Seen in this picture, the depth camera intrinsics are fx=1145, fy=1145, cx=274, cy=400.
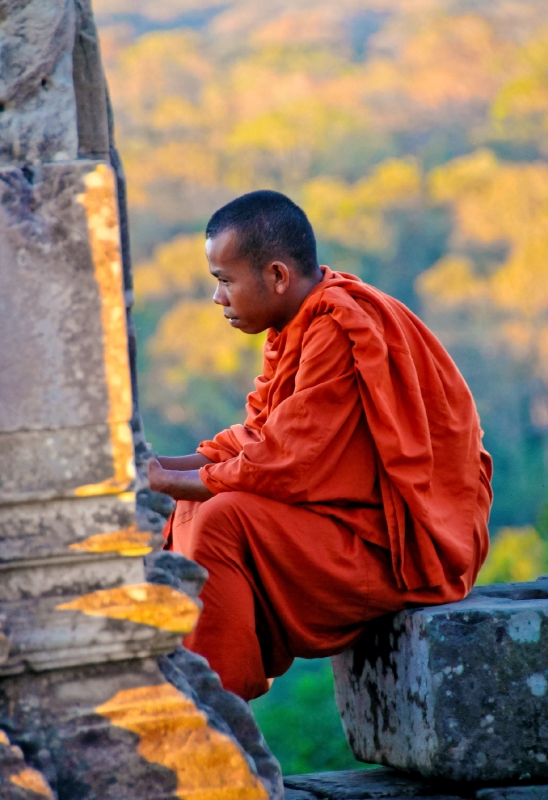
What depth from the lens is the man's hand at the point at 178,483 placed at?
2.74m

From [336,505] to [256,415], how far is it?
505 mm

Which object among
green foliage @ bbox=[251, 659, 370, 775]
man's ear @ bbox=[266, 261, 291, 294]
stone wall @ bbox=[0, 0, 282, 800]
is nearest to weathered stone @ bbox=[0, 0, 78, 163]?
stone wall @ bbox=[0, 0, 282, 800]

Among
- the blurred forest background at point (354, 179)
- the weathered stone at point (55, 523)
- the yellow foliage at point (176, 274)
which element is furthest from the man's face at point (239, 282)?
the yellow foliage at point (176, 274)

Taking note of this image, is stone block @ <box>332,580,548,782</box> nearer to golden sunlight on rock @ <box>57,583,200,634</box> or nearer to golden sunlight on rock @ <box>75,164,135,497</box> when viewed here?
golden sunlight on rock @ <box>57,583,200,634</box>

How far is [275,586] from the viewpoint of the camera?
8.77ft

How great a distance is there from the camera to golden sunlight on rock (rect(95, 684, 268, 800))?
2.08 meters

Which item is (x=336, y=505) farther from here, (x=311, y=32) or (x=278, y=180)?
(x=311, y=32)

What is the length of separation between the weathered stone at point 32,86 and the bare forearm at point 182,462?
3.66 ft

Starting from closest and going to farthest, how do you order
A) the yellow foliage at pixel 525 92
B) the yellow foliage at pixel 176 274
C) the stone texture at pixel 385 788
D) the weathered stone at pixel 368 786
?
the stone texture at pixel 385 788
the weathered stone at pixel 368 786
the yellow foliage at pixel 176 274
the yellow foliage at pixel 525 92

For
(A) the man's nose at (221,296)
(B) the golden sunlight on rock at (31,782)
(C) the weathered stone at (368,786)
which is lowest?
(C) the weathered stone at (368,786)

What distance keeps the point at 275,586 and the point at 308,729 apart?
33.3ft

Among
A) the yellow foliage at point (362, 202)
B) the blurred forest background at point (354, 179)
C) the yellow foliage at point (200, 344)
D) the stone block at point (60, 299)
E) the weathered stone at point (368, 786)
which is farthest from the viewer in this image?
the yellow foliage at point (362, 202)

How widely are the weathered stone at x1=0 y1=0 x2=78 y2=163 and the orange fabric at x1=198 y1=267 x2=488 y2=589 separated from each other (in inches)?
34.0

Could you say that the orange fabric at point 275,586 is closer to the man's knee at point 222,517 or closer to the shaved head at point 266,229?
the man's knee at point 222,517
